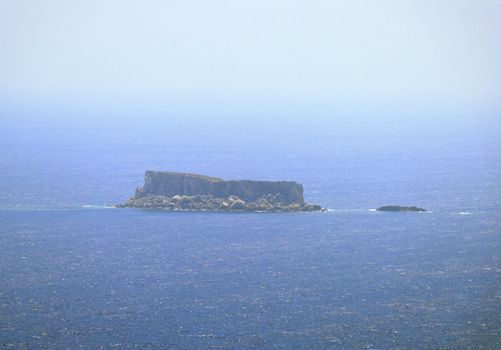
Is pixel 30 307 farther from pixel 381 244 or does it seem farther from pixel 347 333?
pixel 381 244

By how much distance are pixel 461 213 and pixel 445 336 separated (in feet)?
156

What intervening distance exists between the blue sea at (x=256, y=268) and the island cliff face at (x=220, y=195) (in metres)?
2.72

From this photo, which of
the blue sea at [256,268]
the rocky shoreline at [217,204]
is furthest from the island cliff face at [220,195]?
the blue sea at [256,268]

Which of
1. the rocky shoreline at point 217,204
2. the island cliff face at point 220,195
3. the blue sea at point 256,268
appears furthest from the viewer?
the island cliff face at point 220,195

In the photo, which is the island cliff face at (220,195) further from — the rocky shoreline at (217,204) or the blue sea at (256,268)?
the blue sea at (256,268)

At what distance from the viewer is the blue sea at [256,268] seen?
220 ft

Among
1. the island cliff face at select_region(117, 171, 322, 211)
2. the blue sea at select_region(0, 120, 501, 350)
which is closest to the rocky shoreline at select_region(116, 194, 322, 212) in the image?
the island cliff face at select_region(117, 171, 322, 211)

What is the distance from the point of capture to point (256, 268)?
85750 millimetres

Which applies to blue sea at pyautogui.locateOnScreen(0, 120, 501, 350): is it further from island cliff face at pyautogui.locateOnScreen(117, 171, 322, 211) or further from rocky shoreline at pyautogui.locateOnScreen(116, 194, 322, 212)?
island cliff face at pyautogui.locateOnScreen(117, 171, 322, 211)

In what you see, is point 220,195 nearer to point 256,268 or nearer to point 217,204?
point 217,204

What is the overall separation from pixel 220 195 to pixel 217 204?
175 cm

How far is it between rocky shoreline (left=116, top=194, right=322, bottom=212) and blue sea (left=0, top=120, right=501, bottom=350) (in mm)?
2263

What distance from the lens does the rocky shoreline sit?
11375cm

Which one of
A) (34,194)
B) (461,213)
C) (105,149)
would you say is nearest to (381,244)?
(461,213)
